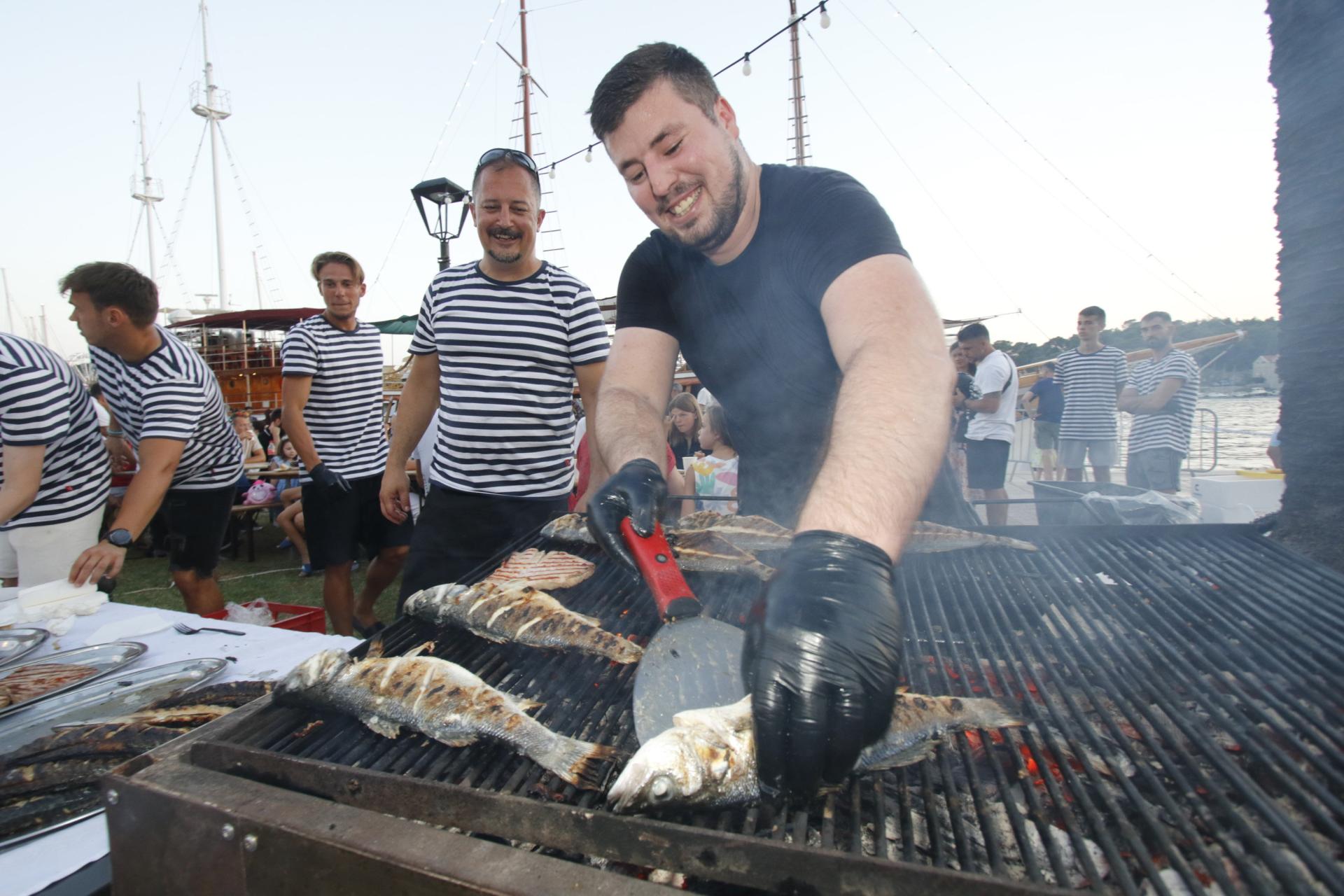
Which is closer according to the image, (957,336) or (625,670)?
(625,670)

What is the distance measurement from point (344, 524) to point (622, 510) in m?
3.91

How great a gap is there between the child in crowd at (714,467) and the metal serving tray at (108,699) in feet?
13.8

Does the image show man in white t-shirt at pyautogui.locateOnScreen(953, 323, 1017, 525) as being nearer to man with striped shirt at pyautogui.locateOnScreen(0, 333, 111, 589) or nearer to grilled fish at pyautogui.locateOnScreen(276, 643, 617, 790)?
grilled fish at pyautogui.locateOnScreen(276, 643, 617, 790)

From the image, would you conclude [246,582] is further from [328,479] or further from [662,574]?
[662,574]

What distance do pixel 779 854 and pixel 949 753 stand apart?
51 centimetres

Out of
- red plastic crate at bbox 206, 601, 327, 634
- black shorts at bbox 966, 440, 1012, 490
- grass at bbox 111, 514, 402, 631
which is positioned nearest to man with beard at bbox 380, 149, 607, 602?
red plastic crate at bbox 206, 601, 327, 634

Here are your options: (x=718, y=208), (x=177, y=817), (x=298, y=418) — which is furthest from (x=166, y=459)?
(x=718, y=208)

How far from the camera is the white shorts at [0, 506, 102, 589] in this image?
3.67 m

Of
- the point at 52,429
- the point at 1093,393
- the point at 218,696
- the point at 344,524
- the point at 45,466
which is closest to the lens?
the point at 218,696

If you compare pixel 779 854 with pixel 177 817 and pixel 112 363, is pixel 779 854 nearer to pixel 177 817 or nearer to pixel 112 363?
pixel 177 817

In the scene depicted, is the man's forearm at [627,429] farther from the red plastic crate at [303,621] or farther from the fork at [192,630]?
the red plastic crate at [303,621]

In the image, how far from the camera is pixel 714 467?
6.53 metres

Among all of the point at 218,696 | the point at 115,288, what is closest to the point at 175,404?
the point at 115,288

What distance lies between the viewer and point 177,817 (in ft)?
3.73
